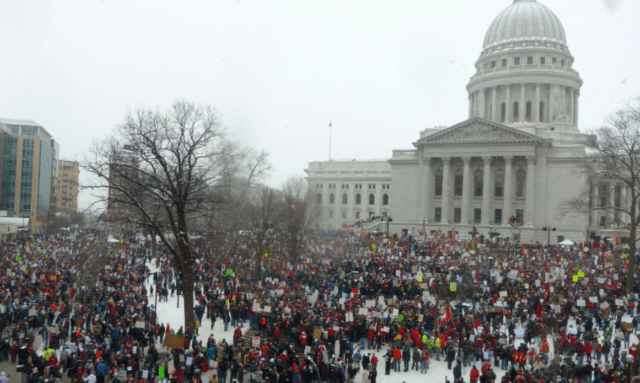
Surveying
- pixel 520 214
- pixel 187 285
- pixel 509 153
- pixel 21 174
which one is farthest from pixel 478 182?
pixel 21 174

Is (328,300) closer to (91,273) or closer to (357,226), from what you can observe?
(91,273)

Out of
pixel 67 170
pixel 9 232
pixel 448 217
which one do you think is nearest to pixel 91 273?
pixel 9 232

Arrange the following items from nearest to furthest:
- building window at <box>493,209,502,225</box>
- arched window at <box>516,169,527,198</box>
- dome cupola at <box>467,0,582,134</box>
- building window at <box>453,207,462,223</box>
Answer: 1. arched window at <box>516,169,527,198</box>
2. building window at <box>493,209,502,225</box>
3. building window at <box>453,207,462,223</box>
4. dome cupola at <box>467,0,582,134</box>

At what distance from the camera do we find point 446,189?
61.0 meters

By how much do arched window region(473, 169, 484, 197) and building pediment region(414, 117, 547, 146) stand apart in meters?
4.10

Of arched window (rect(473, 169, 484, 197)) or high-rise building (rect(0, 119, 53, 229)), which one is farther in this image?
high-rise building (rect(0, 119, 53, 229))

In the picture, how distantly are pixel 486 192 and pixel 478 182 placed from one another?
232 centimetres

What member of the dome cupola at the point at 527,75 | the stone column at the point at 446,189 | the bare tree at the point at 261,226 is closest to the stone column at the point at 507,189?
the stone column at the point at 446,189

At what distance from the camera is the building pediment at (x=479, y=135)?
56.9 meters

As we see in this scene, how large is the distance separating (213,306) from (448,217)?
43166 mm

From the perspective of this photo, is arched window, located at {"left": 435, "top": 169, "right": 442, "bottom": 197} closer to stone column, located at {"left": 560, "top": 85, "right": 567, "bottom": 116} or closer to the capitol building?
the capitol building

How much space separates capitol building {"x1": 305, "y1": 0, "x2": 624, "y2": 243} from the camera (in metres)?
57.3

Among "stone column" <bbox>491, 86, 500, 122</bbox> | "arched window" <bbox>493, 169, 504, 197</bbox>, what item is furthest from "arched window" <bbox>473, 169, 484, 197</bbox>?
"stone column" <bbox>491, 86, 500, 122</bbox>

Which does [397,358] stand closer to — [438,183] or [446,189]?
[446,189]
